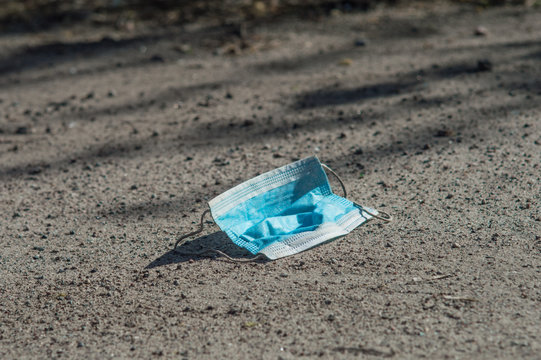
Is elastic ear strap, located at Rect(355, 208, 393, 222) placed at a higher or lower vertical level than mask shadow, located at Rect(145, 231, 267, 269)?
higher

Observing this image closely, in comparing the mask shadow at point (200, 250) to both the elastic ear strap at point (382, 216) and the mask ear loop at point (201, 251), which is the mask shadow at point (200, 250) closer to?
the mask ear loop at point (201, 251)

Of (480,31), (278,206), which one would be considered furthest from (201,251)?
(480,31)

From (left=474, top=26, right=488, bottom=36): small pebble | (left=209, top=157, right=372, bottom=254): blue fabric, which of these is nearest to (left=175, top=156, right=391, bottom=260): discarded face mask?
(left=209, top=157, right=372, bottom=254): blue fabric

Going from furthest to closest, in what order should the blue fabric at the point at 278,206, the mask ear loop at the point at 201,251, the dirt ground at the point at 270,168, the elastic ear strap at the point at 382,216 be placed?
the elastic ear strap at the point at 382,216, the blue fabric at the point at 278,206, the mask ear loop at the point at 201,251, the dirt ground at the point at 270,168

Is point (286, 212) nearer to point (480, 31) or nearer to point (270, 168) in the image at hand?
point (270, 168)

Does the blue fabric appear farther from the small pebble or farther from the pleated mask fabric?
the small pebble

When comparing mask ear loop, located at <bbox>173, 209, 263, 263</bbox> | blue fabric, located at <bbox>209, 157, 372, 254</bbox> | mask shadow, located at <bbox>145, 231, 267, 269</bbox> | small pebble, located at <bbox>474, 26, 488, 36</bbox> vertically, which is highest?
small pebble, located at <bbox>474, 26, 488, 36</bbox>

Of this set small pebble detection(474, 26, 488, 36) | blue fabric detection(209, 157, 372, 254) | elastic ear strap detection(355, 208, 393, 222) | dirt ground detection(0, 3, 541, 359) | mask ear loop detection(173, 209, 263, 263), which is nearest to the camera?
dirt ground detection(0, 3, 541, 359)

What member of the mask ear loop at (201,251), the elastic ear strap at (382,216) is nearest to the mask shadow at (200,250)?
the mask ear loop at (201,251)
